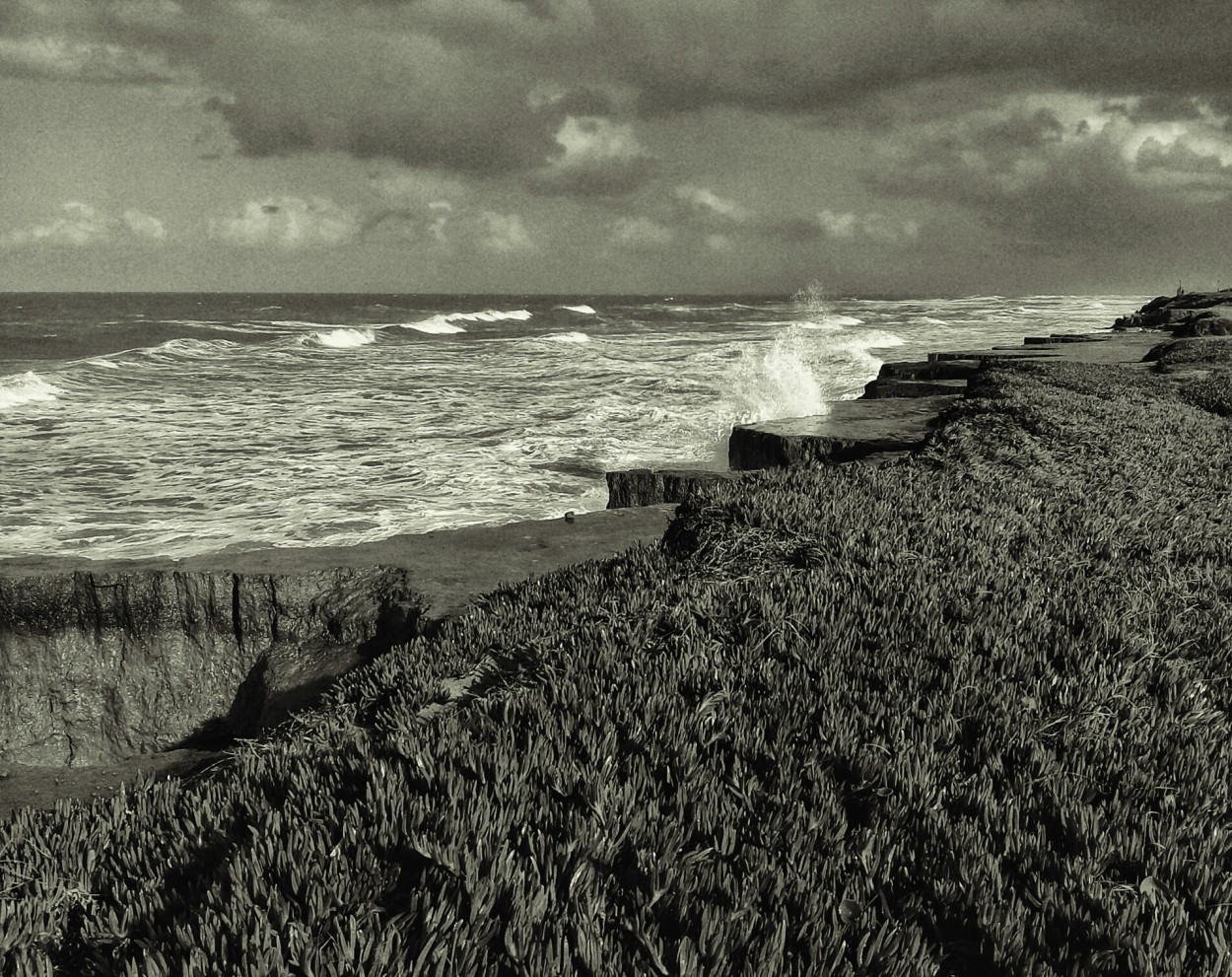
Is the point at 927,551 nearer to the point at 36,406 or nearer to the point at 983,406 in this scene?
the point at 983,406

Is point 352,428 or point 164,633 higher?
point 352,428

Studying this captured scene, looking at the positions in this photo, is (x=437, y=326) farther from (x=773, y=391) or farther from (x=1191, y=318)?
(x=1191, y=318)

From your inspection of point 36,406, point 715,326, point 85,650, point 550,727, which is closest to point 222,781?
point 550,727

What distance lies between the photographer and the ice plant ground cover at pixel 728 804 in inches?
74.7

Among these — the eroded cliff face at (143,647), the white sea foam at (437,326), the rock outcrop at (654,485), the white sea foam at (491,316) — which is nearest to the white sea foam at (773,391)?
the rock outcrop at (654,485)

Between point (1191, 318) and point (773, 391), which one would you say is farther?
point (1191, 318)

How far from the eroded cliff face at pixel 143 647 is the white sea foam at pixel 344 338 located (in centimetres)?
4554

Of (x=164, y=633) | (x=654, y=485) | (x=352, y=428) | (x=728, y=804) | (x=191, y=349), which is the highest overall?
(x=191, y=349)

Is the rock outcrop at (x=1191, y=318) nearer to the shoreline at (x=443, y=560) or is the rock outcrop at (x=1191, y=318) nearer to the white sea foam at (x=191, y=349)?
the shoreline at (x=443, y=560)

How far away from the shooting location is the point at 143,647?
6.86 m

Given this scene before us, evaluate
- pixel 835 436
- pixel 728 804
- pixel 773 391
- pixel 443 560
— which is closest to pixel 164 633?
pixel 443 560

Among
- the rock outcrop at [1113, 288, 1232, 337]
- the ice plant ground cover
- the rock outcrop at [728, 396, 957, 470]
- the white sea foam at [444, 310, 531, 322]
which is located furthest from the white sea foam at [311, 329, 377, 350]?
the ice plant ground cover

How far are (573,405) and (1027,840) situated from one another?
2304 cm

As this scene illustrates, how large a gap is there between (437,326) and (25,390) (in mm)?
44639
